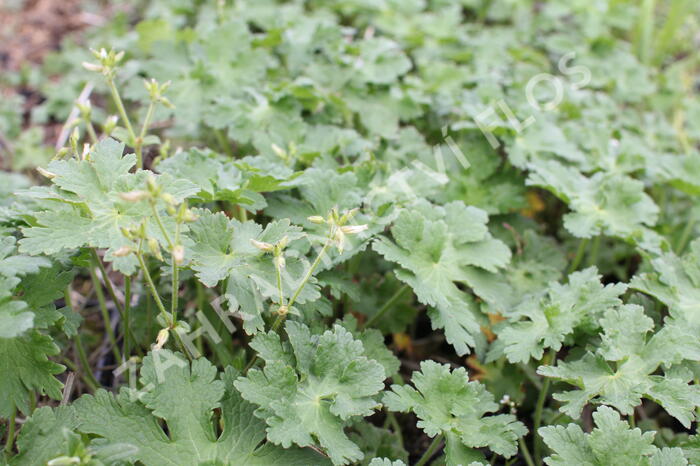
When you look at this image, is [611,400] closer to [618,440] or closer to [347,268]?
[618,440]

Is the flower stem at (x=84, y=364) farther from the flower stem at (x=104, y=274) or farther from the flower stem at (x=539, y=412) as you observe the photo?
the flower stem at (x=539, y=412)

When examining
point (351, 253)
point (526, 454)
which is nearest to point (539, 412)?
point (526, 454)

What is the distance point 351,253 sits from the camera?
2158 mm

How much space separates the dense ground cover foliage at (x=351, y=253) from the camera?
183 cm

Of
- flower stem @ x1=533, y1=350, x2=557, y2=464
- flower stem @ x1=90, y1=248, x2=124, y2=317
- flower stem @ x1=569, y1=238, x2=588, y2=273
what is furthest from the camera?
flower stem @ x1=569, y1=238, x2=588, y2=273

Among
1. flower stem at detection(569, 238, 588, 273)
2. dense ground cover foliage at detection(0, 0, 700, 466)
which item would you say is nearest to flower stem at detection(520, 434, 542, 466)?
dense ground cover foliage at detection(0, 0, 700, 466)

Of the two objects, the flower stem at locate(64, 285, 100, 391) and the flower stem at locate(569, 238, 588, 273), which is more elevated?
the flower stem at locate(64, 285, 100, 391)

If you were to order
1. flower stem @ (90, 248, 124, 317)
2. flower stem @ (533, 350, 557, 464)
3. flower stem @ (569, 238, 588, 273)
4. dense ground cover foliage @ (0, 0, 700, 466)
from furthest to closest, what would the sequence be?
flower stem @ (569, 238, 588, 273) → flower stem @ (533, 350, 557, 464) → flower stem @ (90, 248, 124, 317) → dense ground cover foliage @ (0, 0, 700, 466)

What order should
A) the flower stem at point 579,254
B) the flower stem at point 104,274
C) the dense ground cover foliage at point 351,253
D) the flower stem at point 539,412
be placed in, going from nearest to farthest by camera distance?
the dense ground cover foliage at point 351,253 < the flower stem at point 104,274 < the flower stem at point 539,412 < the flower stem at point 579,254

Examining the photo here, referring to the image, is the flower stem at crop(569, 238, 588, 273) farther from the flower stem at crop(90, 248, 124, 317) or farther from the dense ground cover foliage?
the flower stem at crop(90, 248, 124, 317)

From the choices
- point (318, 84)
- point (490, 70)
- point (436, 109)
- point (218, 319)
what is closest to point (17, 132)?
point (318, 84)

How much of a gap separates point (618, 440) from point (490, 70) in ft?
7.74

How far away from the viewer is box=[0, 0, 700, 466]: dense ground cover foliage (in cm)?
183

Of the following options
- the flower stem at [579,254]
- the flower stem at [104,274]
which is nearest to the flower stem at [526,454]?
the flower stem at [579,254]
